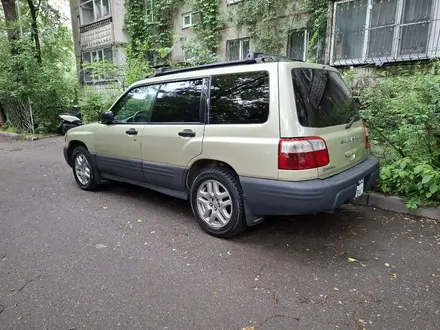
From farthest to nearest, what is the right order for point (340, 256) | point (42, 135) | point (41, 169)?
1. point (42, 135)
2. point (41, 169)
3. point (340, 256)

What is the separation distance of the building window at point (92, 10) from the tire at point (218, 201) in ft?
50.5

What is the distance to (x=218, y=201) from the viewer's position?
329cm

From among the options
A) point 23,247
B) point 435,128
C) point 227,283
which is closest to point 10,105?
point 23,247

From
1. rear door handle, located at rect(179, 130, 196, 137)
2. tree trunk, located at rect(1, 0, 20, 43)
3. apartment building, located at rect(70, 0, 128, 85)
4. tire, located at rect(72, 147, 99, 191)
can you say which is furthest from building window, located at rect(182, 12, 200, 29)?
rear door handle, located at rect(179, 130, 196, 137)

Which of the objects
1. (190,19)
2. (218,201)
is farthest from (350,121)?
(190,19)

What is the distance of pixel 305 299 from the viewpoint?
2.34m

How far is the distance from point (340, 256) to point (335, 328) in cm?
99

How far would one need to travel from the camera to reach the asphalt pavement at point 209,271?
2.17 meters

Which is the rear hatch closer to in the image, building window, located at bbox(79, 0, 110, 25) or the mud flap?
the mud flap

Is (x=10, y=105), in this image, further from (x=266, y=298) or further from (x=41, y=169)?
(x=266, y=298)

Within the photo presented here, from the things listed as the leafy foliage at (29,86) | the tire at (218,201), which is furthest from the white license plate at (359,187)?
the leafy foliage at (29,86)

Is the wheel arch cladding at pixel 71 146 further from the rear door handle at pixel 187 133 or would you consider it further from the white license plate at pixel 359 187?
the white license plate at pixel 359 187

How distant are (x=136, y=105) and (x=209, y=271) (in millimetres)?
2579

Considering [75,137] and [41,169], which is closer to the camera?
[75,137]
